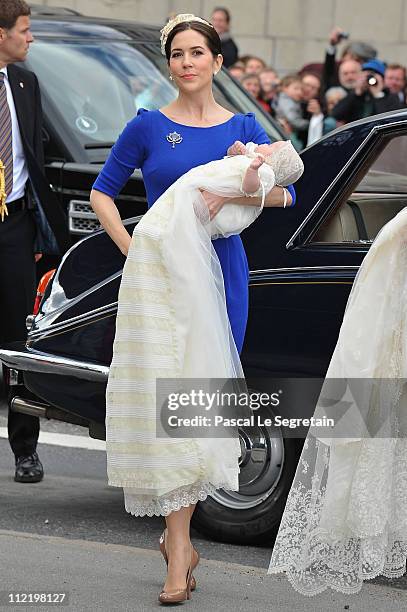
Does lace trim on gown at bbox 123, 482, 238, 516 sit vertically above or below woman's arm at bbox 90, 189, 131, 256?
below

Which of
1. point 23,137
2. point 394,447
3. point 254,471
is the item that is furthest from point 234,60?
point 394,447

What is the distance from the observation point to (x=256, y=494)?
219 inches

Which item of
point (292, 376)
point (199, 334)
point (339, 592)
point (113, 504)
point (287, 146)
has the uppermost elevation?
point (287, 146)

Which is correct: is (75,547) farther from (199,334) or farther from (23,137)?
(23,137)

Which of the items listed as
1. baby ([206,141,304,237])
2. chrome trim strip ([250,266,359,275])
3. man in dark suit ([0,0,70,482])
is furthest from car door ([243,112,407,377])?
man in dark suit ([0,0,70,482])

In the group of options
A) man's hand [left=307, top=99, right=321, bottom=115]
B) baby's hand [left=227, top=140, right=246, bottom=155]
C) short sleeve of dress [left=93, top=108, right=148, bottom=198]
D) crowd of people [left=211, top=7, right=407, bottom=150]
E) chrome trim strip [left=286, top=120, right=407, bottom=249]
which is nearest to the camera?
baby's hand [left=227, top=140, right=246, bottom=155]

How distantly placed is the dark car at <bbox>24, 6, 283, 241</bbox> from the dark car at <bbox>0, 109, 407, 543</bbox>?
8.98 feet

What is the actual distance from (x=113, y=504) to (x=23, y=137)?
5.67 feet

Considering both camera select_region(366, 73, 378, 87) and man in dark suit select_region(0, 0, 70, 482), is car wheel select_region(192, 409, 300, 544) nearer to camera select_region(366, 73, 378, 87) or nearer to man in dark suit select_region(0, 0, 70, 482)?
man in dark suit select_region(0, 0, 70, 482)

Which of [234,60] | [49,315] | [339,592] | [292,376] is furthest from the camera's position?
[234,60]

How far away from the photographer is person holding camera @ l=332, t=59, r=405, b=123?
12.3 m

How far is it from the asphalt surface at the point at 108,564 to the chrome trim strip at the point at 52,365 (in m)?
0.66

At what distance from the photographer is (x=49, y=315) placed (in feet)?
19.7

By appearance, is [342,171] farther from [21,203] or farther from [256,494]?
[21,203]
